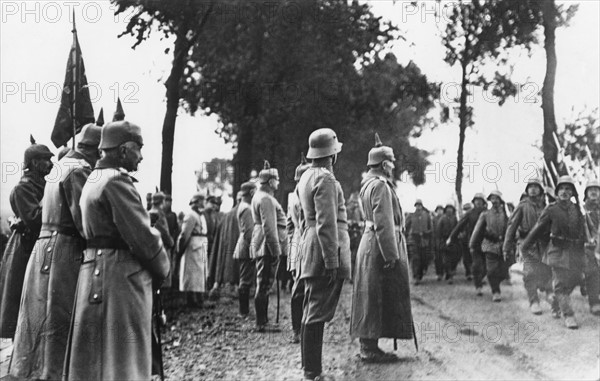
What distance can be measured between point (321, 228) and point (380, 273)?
46.2 inches

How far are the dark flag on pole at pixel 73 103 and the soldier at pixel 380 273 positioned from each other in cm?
308

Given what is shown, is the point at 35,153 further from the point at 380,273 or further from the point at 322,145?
the point at 380,273

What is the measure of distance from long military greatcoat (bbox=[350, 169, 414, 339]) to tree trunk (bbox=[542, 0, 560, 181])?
6.66 m

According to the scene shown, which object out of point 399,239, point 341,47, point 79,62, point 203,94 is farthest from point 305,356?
point 341,47

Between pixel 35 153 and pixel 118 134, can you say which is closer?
pixel 118 134

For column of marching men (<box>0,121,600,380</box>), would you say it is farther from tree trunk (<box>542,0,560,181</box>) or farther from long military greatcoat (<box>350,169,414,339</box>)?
tree trunk (<box>542,0,560,181</box>)

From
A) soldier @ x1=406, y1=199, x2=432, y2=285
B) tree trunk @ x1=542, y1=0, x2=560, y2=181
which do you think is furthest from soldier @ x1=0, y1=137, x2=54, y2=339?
soldier @ x1=406, y1=199, x2=432, y2=285

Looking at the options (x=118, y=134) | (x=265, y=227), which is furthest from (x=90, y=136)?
(x=265, y=227)

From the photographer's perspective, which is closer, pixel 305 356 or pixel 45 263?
pixel 45 263

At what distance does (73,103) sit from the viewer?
6.97 m

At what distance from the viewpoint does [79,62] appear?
283 inches

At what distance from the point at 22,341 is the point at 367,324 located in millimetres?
3148

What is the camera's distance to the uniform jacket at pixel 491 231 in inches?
462

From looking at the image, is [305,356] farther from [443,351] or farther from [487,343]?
[487,343]
